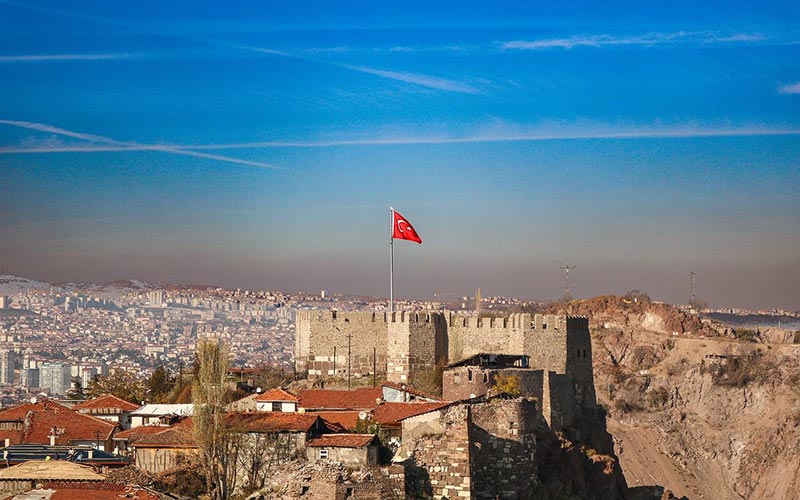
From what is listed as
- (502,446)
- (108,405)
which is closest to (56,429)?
(108,405)

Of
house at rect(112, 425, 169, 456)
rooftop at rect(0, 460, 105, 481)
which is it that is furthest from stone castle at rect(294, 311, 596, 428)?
rooftop at rect(0, 460, 105, 481)

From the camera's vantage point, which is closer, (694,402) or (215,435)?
(215,435)

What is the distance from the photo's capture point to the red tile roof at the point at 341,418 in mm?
45156

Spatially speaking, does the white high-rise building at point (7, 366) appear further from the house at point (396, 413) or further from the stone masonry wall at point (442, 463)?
the stone masonry wall at point (442, 463)

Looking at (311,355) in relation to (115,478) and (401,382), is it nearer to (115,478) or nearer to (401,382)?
(401,382)

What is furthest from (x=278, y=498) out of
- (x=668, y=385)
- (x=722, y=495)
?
(x=668, y=385)

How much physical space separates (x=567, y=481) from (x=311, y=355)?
13937 millimetres

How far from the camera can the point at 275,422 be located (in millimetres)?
42406

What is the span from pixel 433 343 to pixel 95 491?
2316cm

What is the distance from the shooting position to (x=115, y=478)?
3866 centimetres

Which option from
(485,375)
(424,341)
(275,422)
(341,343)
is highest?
(424,341)

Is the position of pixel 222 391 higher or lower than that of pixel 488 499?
higher

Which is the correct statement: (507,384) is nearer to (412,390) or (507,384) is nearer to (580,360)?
(412,390)

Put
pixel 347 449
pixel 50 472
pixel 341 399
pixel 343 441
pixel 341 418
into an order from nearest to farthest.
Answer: pixel 347 449 < pixel 50 472 < pixel 343 441 < pixel 341 418 < pixel 341 399
